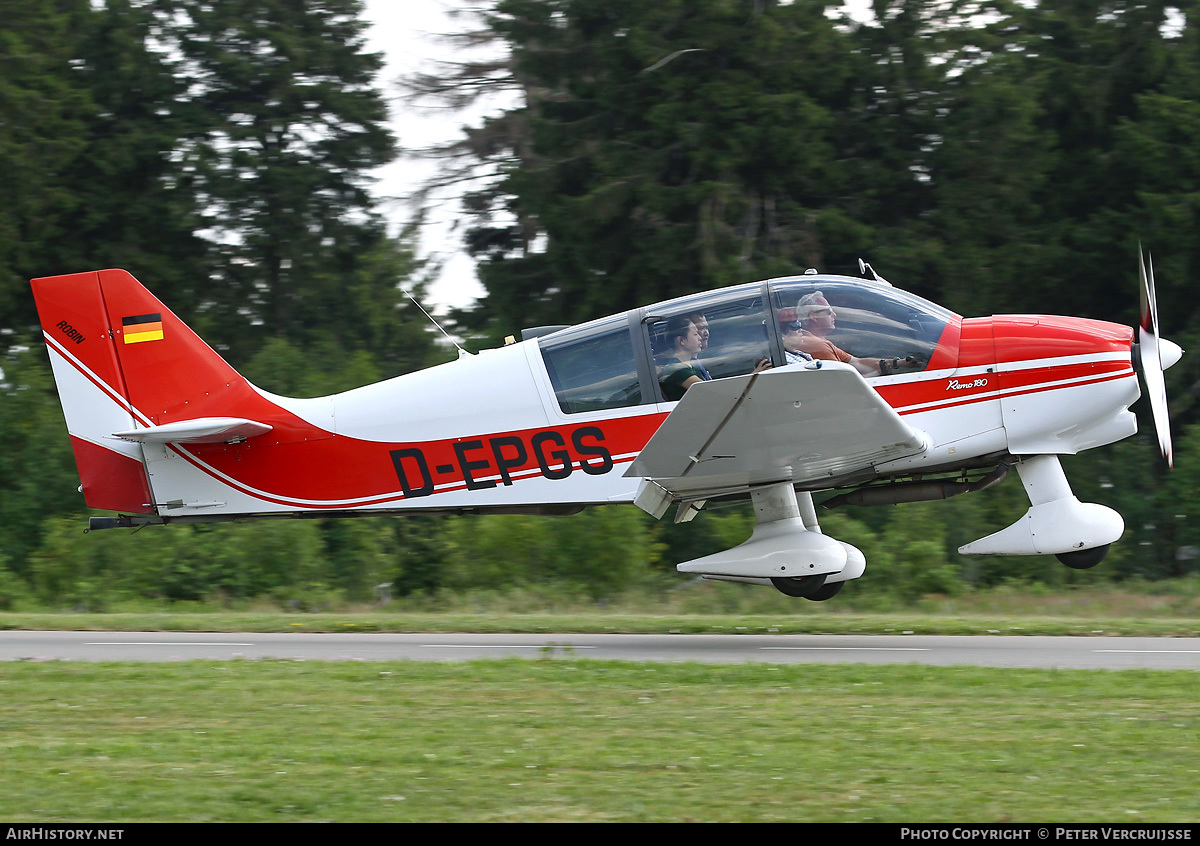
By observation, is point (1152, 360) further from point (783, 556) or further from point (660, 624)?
point (660, 624)

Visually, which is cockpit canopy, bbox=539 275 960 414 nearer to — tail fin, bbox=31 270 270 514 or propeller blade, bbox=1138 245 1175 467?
propeller blade, bbox=1138 245 1175 467

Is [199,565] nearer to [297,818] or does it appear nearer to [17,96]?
[17,96]

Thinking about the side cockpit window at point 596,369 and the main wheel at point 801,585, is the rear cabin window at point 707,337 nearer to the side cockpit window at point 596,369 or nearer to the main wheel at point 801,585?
the side cockpit window at point 596,369

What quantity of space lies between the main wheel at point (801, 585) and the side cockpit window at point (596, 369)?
70.8 inches

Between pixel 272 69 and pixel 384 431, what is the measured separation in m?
16.6

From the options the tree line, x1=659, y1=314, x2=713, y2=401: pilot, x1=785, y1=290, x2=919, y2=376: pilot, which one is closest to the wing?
x1=785, y1=290, x2=919, y2=376: pilot

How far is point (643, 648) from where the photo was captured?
29.2ft

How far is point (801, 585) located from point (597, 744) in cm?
374

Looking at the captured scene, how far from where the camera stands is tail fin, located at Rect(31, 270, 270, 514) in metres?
9.48

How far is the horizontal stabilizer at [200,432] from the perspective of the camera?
358 inches

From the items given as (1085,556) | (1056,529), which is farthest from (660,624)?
(1085,556)

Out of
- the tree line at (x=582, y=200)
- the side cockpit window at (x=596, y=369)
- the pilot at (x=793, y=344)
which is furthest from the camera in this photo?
the tree line at (x=582, y=200)

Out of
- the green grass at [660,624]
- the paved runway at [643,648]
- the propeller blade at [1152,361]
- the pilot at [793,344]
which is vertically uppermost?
the pilot at [793,344]

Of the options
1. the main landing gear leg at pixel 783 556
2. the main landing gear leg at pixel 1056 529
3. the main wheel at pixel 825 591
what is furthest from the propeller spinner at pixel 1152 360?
the main wheel at pixel 825 591
